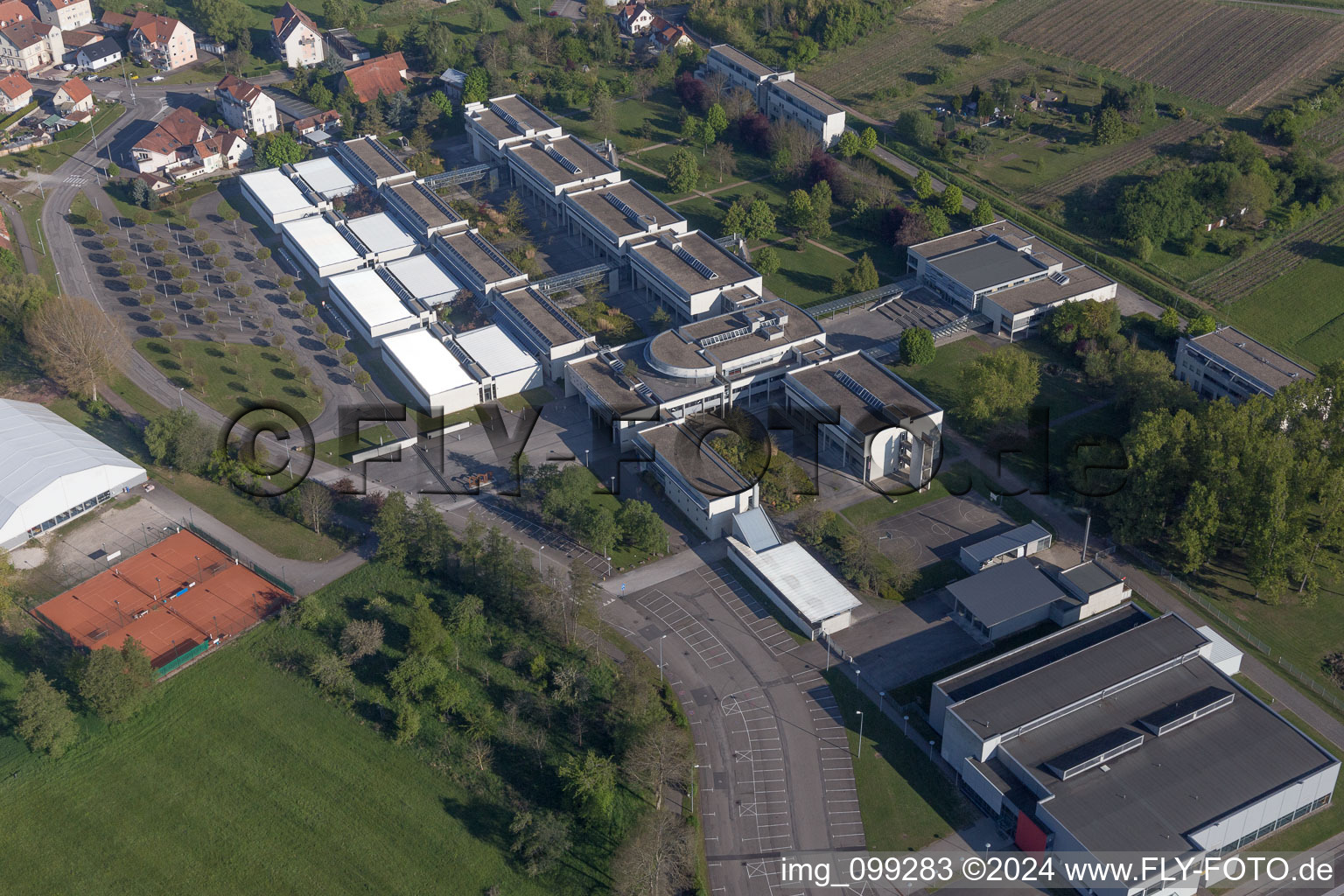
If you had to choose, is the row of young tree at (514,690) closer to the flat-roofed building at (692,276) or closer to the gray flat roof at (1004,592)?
the gray flat roof at (1004,592)

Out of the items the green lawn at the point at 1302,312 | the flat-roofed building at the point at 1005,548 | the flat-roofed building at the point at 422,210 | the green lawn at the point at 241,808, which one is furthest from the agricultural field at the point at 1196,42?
the green lawn at the point at 241,808

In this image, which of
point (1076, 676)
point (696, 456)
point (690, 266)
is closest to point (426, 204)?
point (690, 266)

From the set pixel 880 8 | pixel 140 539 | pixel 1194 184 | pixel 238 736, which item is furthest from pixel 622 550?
pixel 880 8

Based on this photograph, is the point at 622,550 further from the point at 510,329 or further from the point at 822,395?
the point at 510,329

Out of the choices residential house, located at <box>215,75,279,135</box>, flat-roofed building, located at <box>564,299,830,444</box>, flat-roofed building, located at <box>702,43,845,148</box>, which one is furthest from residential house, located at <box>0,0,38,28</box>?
flat-roofed building, located at <box>564,299,830,444</box>

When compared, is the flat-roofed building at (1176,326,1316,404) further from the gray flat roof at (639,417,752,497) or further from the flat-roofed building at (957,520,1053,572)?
the gray flat roof at (639,417,752,497)
